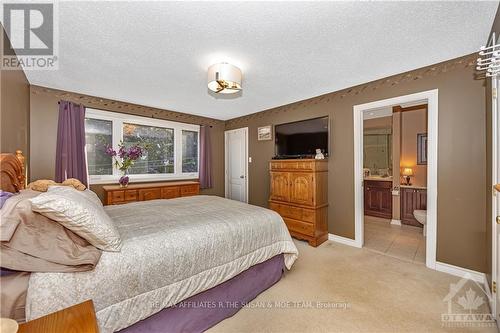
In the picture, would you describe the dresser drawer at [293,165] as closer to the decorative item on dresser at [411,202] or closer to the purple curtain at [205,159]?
the purple curtain at [205,159]

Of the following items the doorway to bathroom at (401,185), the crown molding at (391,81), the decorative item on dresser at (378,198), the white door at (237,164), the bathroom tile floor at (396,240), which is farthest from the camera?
the white door at (237,164)

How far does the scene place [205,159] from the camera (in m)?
5.08

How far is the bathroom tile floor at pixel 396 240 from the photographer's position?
2.99 metres

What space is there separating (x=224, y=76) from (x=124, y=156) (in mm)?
2644

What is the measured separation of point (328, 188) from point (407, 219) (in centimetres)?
210

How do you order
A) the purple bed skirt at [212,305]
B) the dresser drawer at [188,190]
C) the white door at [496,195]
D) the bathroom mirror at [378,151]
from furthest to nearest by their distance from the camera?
the bathroom mirror at [378,151], the dresser drawer at [188,190], the white door at [496,195], the purple bed skirt at [212,305]

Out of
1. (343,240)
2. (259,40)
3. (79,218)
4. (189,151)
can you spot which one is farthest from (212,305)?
(189,151)

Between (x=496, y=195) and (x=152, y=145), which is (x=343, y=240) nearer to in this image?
(x=496, y=195)

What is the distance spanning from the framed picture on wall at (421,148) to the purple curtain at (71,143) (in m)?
6.38

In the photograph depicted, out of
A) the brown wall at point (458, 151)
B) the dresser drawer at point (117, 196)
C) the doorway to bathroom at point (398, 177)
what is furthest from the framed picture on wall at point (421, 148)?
the dresser drawer at point (117, 196)

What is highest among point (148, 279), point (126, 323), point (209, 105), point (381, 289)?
point (209, 105)

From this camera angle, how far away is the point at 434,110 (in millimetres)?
2578

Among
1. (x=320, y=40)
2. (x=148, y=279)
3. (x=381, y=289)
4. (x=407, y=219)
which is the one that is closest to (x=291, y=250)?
(x=381, y=289)

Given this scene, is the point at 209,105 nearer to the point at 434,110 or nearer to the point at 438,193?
the point at 434,110
